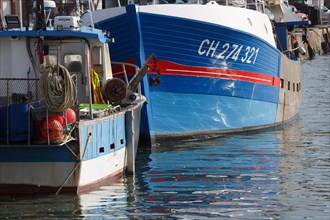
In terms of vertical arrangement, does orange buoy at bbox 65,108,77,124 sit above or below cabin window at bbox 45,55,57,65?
below

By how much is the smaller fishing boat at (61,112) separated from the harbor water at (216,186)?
1.07 ft

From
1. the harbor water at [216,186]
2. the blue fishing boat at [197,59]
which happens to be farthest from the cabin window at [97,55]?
the blue fishing boat at [197,59]

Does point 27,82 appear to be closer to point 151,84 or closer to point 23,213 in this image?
point 23,213

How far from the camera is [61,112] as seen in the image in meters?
14.5

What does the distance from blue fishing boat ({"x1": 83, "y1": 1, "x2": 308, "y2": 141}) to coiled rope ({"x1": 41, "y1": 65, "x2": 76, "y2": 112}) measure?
625 cm

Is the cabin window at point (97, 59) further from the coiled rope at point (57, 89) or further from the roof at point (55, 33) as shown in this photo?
the coiled rope at point (57, 89)

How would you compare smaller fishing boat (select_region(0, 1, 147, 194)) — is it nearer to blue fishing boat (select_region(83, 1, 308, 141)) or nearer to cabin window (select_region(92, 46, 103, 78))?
cabin window (select_region(92, 46, 103, 78))

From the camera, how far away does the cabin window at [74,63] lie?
17.0 meters

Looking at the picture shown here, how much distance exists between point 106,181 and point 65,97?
2.18 meters

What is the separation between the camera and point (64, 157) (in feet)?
47.7

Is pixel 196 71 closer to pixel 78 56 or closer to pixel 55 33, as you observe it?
pixel 78 56

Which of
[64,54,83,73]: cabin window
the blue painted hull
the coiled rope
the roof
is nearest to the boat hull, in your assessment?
the coiled rope

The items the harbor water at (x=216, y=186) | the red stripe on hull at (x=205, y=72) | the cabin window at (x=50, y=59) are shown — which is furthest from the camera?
the red stripe on hull at (x=205, y=72)

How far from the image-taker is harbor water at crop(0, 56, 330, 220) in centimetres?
1432
